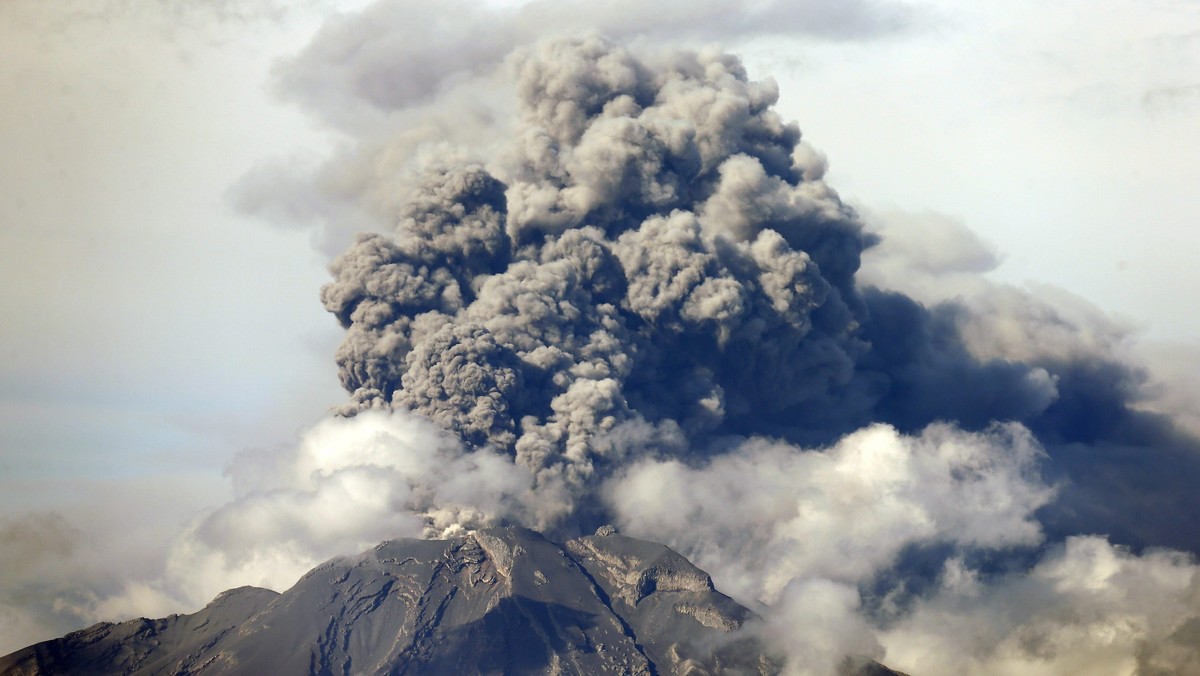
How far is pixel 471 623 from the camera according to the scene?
6800cm

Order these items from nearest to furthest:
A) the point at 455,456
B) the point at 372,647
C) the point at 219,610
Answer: the point at 455,456 → the point at 372,647 → the point at 219,610

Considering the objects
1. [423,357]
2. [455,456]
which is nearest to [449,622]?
[455,456]

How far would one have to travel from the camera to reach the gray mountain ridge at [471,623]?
66688 mm

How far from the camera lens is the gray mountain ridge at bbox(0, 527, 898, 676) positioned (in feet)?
219

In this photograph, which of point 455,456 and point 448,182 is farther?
point 448,182

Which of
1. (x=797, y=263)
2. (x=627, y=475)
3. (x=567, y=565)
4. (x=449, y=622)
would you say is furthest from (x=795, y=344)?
(x=449, y=622)

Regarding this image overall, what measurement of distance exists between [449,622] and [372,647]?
4.08m

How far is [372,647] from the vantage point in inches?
2650

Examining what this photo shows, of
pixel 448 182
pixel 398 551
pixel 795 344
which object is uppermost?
pixel 448 182

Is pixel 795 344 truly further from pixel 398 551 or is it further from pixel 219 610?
pixel 219 610

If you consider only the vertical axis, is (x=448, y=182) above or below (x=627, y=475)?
above

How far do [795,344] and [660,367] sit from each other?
24.2 feet

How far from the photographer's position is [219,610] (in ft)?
237

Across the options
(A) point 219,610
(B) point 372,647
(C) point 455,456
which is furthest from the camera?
(A) point 219,610
